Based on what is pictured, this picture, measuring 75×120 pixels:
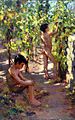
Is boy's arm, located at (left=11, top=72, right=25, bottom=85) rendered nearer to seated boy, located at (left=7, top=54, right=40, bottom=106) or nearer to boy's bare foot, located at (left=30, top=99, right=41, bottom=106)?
seated boy, located at (left=7, top=54, right=40, bottom=106)

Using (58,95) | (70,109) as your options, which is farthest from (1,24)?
(70,109)

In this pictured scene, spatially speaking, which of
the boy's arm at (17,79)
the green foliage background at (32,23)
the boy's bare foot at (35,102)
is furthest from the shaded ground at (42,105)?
the green foliage background at (32,23)

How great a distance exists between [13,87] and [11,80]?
13cm

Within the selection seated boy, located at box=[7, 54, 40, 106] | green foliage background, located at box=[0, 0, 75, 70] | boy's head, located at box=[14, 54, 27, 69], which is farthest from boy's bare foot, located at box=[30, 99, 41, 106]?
green foliage background, located at box=[0, 0, 75, 70]

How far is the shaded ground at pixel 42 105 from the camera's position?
437 centimetres

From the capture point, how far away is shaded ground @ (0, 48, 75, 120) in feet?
14.3

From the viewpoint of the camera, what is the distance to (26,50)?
8.31 metres

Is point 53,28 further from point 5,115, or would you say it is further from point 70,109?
point 5,115

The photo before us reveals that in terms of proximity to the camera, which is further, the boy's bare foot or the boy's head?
the boy's bare foot

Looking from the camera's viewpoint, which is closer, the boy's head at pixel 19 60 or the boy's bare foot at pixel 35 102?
the boy's head at pixel 19 60

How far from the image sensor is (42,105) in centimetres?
540

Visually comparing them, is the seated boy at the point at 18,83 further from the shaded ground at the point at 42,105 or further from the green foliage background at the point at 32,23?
the green foliage background at the point at 32,23

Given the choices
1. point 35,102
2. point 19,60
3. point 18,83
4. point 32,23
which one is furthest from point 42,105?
point 32,23

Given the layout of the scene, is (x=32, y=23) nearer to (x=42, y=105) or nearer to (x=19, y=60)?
(x=19, y=60)
